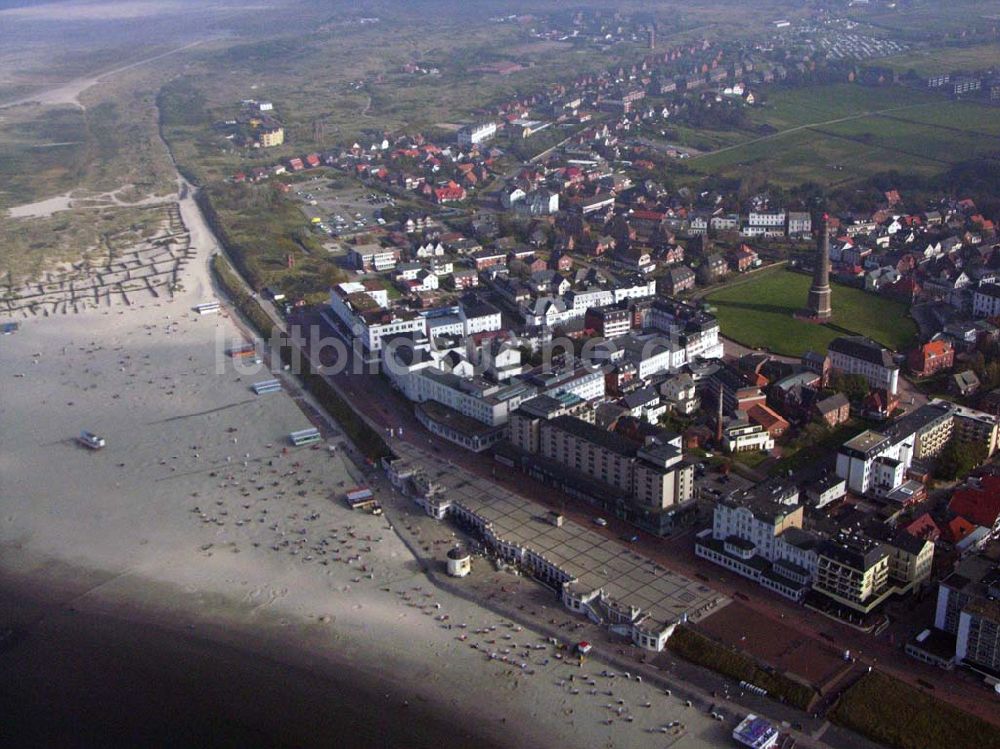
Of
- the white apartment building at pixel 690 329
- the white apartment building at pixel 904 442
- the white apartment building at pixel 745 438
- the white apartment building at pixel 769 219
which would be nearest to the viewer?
Result: the white apartment building at pixel 904 442

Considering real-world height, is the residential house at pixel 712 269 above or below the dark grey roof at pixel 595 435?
below

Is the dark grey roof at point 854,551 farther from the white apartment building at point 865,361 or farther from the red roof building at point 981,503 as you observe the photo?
the white apartment building at point 865,361

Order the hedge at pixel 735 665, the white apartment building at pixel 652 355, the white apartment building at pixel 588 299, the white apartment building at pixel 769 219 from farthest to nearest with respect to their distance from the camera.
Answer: the white apartment building at pixel 769 219 < the white apartment building at pixel 588 299 < the white apartment building at pixel 652 355 < the hedge at pixel 735 665

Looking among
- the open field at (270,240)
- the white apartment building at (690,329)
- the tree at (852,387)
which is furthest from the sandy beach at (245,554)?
the tree at (852,387)

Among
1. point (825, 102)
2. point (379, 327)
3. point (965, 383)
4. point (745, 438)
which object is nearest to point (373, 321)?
point (379, 327)

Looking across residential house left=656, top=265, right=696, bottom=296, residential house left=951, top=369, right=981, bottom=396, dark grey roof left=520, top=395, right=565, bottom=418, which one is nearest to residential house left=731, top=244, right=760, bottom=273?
residential house left=656, top=265, right=696, bottom=296

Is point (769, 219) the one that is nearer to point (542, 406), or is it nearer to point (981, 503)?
point (542, 406)

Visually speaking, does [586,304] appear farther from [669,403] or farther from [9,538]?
[9,538]

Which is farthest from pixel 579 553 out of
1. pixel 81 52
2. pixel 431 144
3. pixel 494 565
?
pixel 81 52
